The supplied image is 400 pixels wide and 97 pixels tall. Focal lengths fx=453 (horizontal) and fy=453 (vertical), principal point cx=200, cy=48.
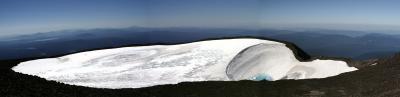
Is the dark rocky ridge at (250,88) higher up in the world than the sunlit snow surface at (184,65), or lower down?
higher up

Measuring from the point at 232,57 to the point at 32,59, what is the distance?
24.6 m

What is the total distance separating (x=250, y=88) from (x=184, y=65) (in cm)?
1794

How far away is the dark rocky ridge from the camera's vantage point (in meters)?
26.2

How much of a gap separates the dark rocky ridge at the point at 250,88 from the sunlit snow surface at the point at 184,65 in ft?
25.6

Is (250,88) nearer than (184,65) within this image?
Yes

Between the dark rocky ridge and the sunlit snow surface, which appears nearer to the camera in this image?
the dark rocky ridge

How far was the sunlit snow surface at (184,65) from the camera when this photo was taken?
43.4 metres

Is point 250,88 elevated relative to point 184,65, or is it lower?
elevated

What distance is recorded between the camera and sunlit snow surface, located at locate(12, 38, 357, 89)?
1710 inches

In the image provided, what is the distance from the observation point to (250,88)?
31.4 metres

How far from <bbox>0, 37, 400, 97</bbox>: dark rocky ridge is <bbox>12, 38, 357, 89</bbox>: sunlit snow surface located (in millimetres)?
7815

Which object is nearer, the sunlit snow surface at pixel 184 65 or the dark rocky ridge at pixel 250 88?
the dark rocky ridge at pixel 250 88

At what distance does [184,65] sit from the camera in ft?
159

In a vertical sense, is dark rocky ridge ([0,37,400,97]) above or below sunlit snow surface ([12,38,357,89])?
above
